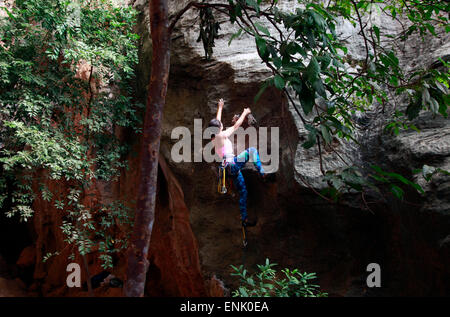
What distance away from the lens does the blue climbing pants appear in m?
4.78

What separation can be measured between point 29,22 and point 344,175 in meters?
5.32

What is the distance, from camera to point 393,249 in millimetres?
4605

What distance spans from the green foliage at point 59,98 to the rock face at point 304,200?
3.19 feet

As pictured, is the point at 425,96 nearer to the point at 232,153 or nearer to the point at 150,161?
the point at 150,161

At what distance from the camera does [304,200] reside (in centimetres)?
462

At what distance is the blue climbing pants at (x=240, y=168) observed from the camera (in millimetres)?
4781

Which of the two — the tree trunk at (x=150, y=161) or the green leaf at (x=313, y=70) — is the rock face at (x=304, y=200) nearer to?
the green leaf at (x=313, y=70)

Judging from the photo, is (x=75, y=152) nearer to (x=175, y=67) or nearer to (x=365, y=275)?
(x=175, y=67)

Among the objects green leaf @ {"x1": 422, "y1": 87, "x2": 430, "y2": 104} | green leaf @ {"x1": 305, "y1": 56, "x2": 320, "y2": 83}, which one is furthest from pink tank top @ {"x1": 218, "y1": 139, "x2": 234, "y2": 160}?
green leaf @ {"x1": 422, "y1": 87, "x2": 430, "y2": 104}

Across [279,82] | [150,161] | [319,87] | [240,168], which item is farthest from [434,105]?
[240,168]

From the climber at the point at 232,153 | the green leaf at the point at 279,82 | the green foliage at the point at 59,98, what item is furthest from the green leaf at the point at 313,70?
the green foliage at the point at 59,98

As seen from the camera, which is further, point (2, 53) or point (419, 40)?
point (419, 40)

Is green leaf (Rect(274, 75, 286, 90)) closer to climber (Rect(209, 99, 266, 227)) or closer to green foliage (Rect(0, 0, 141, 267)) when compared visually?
climber (Rect(209, 99, 266, 227))
